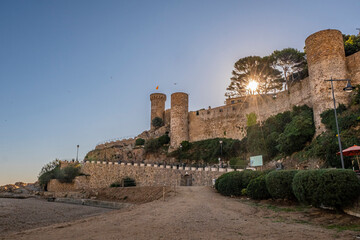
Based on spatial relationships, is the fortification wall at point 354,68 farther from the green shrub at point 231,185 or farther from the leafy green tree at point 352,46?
the green shrub at point 231,185

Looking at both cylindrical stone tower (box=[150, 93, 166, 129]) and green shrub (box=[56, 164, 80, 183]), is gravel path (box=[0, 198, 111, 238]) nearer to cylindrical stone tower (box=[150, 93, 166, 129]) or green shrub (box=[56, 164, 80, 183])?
green shrub (box=[56, 164, 80, 183])

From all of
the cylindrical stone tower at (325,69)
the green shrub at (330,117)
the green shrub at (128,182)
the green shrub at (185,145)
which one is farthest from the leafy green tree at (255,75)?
the green shrub at (128,182)

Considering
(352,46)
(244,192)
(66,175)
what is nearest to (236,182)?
(244,192)

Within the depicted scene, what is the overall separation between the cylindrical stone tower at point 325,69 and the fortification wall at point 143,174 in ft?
30.3

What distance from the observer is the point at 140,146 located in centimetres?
4288

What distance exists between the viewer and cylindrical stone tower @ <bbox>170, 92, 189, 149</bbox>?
38375 millimetres

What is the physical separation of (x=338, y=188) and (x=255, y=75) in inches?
1205

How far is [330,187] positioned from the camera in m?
8.31

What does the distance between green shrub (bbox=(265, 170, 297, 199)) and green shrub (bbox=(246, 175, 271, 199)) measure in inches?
46.7

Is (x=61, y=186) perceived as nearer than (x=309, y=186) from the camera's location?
No

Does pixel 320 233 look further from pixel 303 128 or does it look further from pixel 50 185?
pixel 50 185

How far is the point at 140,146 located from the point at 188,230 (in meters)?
36.5

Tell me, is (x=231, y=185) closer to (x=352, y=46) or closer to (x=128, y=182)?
(x=128, y=182)

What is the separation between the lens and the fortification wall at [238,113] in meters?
26.7
